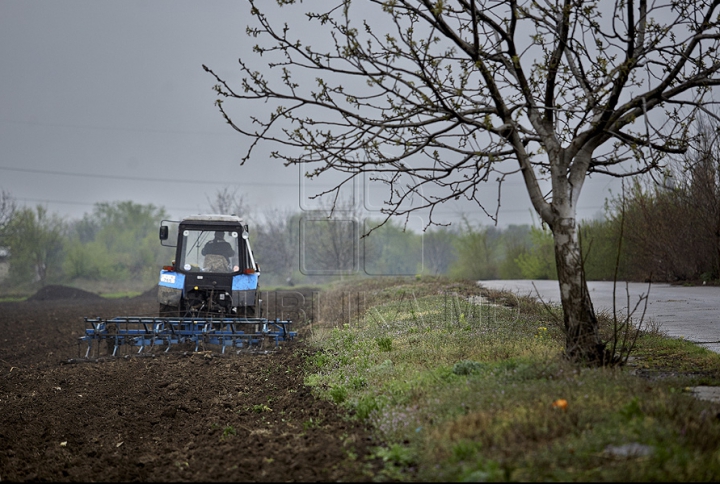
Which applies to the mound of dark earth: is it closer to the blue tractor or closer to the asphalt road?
the blue tractor

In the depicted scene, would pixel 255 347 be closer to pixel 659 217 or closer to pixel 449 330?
pixel 449 330

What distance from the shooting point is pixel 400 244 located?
2751 inches

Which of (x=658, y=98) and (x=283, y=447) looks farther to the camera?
(x=658, y=98)

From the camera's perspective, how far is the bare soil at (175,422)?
5047 mm

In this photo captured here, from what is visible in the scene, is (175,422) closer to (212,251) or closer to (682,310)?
(212,251)

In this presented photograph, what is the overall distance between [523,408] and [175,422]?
4397 millimetres

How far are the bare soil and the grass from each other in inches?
16.1

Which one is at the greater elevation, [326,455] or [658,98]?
[658,98]

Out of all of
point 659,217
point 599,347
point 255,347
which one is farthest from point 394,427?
point 659,217

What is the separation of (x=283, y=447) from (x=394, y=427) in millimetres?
965

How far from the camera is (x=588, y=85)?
7.11m

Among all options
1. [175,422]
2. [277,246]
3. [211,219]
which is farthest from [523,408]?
[277,246]

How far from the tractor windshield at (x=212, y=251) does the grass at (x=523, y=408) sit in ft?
19.5

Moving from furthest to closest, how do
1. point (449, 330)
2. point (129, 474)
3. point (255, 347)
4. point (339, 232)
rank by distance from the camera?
point (339, 232) < point (255, 347) < point (449, 330) < point (129, 474)
